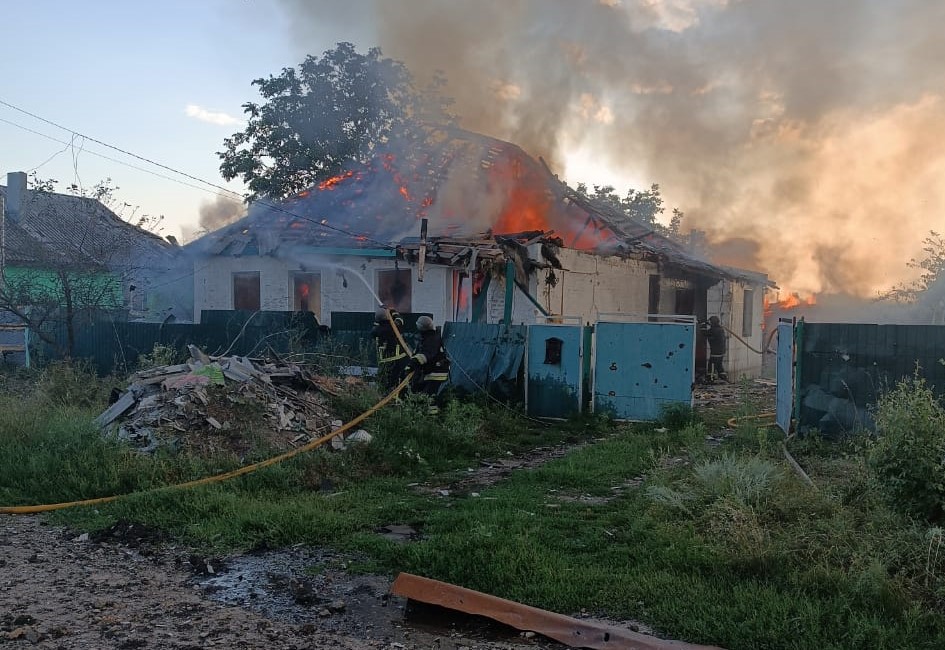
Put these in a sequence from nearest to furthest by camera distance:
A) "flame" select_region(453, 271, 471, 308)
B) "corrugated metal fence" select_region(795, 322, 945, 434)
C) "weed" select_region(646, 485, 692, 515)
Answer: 1. "weed" select_region(646, 485, 692, 515)
2. "corrugated metal fence" select_region(795, 322, 945, 434)
3. "flame" select_region(453, 271, 471, 308)

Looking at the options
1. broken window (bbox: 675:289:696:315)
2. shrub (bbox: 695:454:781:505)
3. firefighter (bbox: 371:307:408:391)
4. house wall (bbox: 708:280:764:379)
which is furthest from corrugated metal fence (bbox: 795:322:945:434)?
broken window (bbox: 675:289:696:315)

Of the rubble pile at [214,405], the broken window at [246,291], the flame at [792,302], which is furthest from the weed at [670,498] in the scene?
the flame at [792,302]

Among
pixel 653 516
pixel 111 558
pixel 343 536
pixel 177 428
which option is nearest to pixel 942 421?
pixel 653 516

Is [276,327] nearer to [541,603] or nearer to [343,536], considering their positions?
[343,536]

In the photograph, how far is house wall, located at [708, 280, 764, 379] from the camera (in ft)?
66.5

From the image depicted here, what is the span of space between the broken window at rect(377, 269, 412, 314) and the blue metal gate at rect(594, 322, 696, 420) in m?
5.50

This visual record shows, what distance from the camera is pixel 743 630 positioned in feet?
12.1

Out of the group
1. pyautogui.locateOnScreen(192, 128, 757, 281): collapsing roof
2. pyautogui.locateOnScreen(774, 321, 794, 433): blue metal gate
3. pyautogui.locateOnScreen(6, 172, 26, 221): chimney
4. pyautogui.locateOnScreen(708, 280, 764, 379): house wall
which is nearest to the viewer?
pyautogui.locateOnScreen(774, 321, 794, 433): blue metal gate

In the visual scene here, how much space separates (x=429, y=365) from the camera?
10.6m

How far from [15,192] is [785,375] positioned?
1118 inches

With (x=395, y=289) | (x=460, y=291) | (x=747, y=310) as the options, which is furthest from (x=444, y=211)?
(x=747, y=310)

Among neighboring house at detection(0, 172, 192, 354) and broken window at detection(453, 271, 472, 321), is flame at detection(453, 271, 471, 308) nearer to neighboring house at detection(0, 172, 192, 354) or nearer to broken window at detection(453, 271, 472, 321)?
broken window at detection(453, 271, 472, 321)

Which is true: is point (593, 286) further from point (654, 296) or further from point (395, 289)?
point (395, 289)

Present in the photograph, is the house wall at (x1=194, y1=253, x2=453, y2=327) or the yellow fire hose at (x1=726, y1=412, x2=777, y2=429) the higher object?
the house wall at (x1=194, y1=253, x2=453, y2=327)
